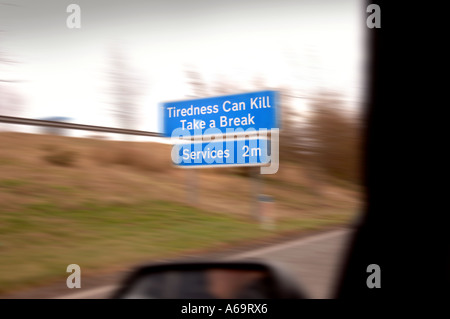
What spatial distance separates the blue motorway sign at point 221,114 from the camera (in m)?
16.4

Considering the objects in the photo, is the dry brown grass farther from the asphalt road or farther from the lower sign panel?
the asphalt road

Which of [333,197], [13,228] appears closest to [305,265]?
[13,228]

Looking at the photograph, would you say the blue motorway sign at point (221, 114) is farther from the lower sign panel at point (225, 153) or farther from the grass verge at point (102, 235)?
the grass verge at point (102, 235)

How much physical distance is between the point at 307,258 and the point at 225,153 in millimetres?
7551

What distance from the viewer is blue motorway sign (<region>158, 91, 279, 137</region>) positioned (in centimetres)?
1636

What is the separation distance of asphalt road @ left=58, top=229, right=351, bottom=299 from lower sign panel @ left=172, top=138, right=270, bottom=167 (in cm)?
319

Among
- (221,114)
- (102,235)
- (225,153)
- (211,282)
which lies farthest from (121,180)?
(211,282)

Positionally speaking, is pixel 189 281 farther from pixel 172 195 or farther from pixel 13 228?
pixel 172 195

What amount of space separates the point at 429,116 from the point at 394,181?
10.1 inches

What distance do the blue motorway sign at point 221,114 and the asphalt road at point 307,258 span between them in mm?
3642

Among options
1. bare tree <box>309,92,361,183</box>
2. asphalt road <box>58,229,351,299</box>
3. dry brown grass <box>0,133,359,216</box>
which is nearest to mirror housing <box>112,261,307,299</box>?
asphalt road <box>58,229,351,299</box>

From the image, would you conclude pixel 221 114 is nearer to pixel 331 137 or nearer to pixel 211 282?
pixel 331 137

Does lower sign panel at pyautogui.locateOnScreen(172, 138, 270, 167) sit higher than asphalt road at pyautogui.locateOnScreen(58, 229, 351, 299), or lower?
higher

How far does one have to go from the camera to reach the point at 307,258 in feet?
33.9
